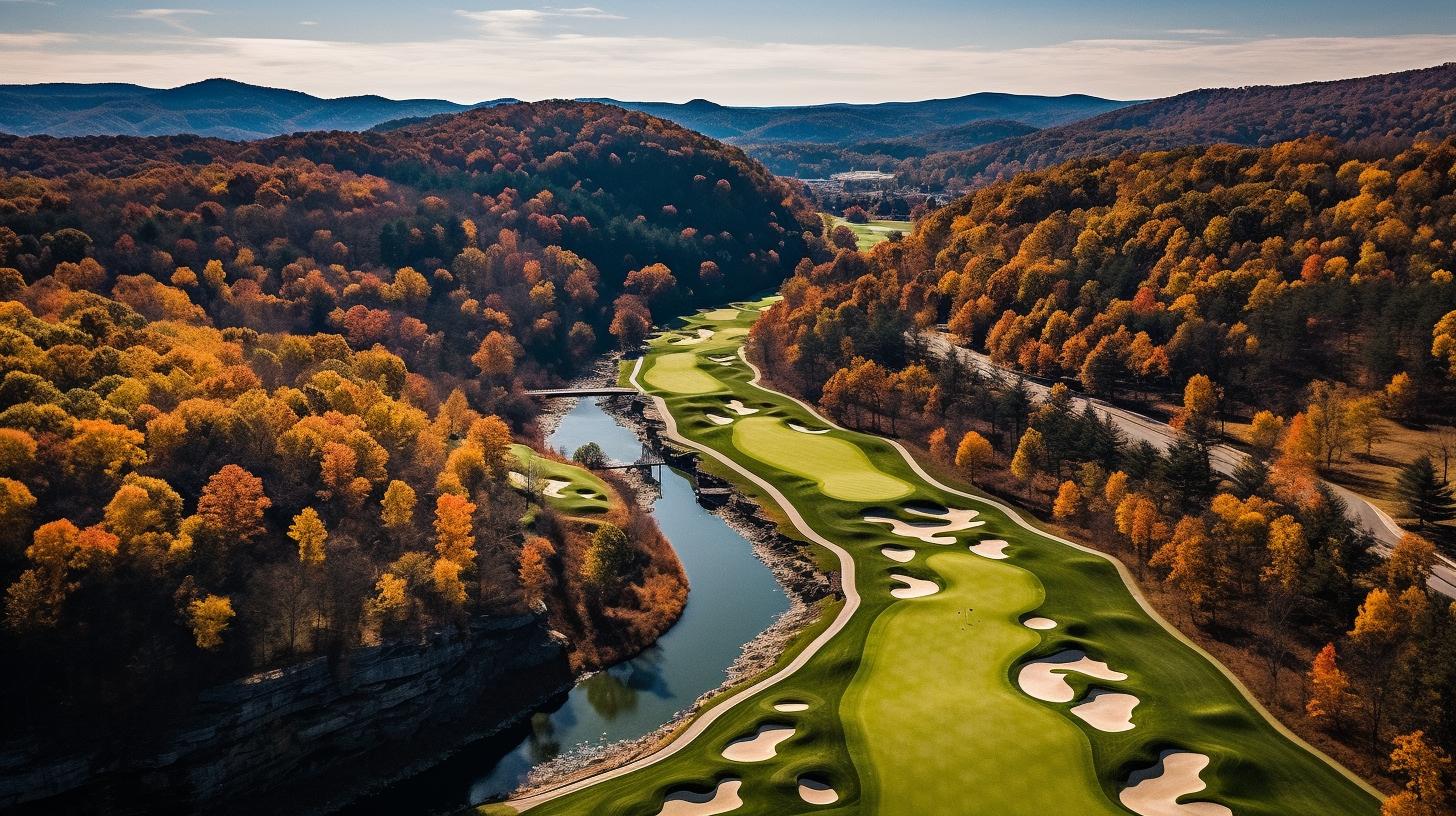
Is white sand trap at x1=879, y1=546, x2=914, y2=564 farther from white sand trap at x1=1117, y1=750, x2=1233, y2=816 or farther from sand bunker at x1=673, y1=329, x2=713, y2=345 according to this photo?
sand bunker at x1=673, y1=329, x2=713, y2=345

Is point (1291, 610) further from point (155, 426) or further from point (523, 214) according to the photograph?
point (523, 214)

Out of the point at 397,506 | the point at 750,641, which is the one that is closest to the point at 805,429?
the point at 750,641

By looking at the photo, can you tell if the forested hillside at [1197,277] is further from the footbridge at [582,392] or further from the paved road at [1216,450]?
the footbridge at [582,392]

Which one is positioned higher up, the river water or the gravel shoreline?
the gravel shoreline

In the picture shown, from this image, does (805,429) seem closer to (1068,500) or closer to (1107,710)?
(1068,500)

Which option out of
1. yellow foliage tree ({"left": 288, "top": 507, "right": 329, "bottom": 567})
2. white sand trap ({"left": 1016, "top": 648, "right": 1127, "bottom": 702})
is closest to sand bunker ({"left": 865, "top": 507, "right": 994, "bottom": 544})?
white sand trap ({"left": 1016, "top": 648, "right": 1127, "bottom": 702})


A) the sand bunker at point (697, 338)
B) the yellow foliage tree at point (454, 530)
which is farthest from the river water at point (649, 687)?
the sand bunker at point (697, 338)
